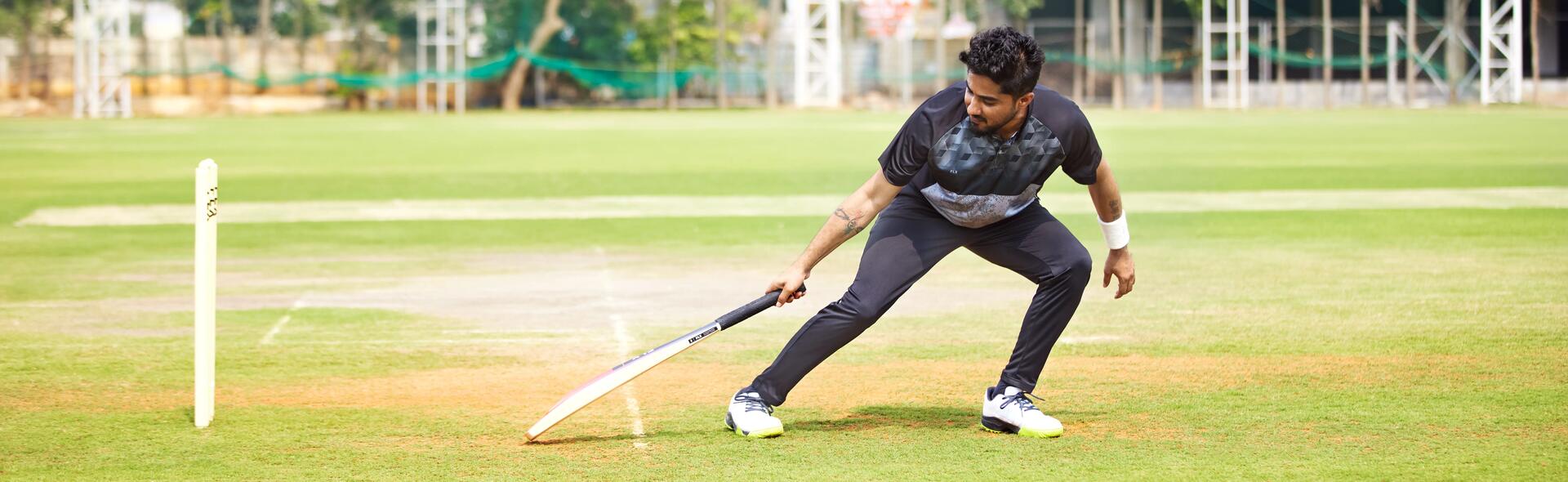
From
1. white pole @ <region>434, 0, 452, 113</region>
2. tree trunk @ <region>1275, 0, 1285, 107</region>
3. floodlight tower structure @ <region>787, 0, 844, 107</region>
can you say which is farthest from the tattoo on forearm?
tree trunk @ <region>1275, 0, 1285, 107</region>

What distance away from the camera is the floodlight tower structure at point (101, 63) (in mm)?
52906

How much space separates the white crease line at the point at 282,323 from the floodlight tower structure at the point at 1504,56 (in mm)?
53477

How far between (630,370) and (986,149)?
1.62 m

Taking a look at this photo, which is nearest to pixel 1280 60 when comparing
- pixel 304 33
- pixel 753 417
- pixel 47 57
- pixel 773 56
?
pixel 773 56

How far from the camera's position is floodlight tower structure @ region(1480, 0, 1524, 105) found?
56875mm

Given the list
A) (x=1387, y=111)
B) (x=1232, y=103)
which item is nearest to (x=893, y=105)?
(x=1232, y=103)

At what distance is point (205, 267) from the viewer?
6.22m

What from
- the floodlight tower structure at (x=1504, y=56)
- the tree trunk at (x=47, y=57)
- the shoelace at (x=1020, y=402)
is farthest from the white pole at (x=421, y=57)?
the shoelace at (x=1020, y=402)

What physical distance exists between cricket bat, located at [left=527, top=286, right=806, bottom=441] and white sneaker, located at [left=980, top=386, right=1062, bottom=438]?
0.90m

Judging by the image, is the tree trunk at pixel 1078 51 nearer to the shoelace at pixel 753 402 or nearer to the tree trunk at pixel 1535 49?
the tree trunk at pixel 1535 49

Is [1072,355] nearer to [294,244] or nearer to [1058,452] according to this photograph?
[1058,452]

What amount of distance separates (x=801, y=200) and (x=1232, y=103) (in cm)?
4366

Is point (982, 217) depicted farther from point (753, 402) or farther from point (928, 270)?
point (753, 402)

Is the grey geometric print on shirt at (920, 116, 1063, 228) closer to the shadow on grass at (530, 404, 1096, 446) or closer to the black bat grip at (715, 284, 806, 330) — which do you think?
the black bat grip at (715, 284, 806, 330)
